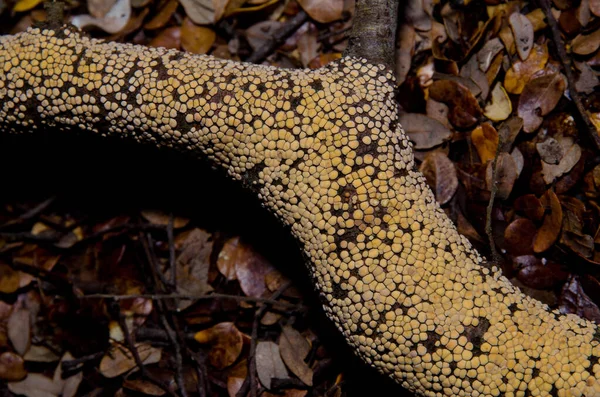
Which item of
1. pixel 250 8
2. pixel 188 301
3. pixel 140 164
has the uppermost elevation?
pixel 250 8

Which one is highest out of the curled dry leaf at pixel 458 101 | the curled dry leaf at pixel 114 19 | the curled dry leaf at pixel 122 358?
the curled dry leaf at pixel 114 19

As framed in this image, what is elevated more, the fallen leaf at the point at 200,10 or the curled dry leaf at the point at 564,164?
the fallen leaf at the point at 200,10

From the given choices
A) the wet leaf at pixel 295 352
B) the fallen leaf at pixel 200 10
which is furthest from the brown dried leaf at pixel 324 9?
the wet leaf at pixel 295 352

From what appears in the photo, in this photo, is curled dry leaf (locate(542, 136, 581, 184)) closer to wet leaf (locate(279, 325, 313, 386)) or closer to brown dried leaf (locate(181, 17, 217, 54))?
wet leaf (locate(279, 325, 313, 386))

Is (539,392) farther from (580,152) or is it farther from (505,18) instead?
(505,18)

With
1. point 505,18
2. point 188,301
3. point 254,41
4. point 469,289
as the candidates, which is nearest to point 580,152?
point 505,18

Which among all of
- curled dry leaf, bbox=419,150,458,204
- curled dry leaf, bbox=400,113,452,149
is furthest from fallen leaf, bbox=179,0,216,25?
curled dry leaf, bbox=419,150,458,204

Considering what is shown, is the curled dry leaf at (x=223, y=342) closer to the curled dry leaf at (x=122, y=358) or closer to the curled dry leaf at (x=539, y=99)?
the curled dry leaf at (x=122, y=358)
